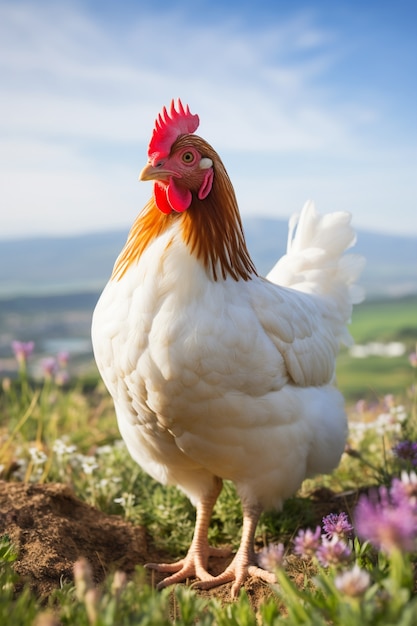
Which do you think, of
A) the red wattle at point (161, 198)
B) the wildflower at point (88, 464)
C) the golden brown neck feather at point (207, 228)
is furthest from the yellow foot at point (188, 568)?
the red wattle at point (161, 198)

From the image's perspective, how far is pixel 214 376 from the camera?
2.93 m

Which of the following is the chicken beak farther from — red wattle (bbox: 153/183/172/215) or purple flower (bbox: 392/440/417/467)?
purple flower (bbox: 392/440/417/467)

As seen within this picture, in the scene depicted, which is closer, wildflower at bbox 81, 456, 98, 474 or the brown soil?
the brown soil

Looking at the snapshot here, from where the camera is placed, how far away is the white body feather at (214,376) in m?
2.91

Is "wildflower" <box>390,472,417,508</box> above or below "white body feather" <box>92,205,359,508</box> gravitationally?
below

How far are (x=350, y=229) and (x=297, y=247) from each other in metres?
0.37

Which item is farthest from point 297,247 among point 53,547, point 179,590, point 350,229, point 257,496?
point 179,590

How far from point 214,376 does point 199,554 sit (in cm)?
130

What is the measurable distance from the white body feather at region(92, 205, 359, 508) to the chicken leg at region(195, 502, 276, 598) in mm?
96

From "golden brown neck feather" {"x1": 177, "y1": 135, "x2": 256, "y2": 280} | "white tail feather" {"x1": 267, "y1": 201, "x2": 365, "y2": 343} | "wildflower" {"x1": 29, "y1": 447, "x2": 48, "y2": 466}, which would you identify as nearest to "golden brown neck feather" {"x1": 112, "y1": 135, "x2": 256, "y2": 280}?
"golden brown neck feather" {"x1": 177, "y1": 135, "x2": 256, "y2": 280}

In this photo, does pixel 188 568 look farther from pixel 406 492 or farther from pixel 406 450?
pixel 406 492

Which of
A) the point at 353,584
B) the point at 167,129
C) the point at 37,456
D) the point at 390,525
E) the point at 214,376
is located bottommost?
the point at 353,584

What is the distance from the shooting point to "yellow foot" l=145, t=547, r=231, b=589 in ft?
11.5

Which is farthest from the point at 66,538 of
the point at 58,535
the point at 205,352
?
the point at 205,352
